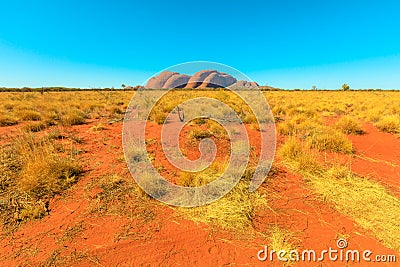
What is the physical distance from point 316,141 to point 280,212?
13.2 ft

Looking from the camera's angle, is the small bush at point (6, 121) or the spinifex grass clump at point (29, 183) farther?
the small bush at point (6, 121)

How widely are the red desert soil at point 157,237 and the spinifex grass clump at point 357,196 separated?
203 mm

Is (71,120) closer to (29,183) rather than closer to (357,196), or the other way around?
(29,183)

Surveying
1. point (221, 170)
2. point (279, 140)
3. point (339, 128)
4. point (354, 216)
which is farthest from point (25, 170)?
point (339, 128)

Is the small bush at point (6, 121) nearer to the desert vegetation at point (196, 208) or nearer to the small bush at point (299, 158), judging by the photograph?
the desert vegetation at point (196, 208)

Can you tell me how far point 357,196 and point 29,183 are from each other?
6.34 meters

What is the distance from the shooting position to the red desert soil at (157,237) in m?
2.54

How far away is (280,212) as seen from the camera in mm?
3441

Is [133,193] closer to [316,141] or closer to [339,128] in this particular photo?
[316,141]

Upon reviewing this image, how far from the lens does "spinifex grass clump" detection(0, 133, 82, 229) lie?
10.7 ft

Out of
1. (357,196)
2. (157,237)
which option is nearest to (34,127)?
(157,237)

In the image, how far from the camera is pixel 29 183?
3809 millimetres

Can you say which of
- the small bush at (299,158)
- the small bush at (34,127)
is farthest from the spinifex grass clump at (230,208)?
the small bush at (34,127)

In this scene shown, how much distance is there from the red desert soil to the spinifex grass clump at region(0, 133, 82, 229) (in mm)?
231
